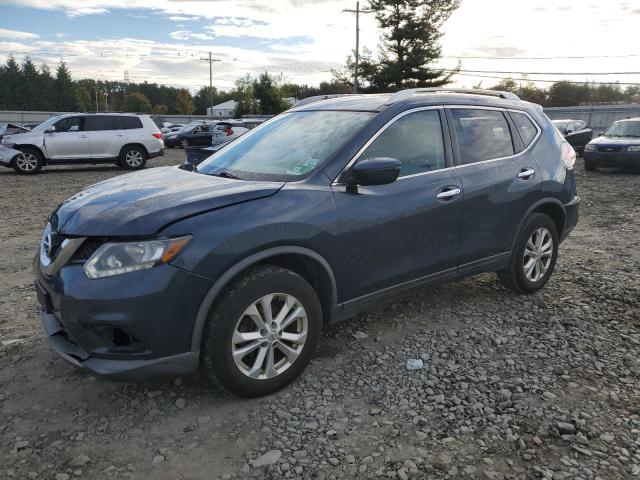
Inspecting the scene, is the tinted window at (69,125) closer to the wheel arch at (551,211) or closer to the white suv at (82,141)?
the white suv at (82,141)

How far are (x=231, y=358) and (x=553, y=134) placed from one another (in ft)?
12.2

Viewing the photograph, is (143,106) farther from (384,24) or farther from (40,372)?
(40,372)

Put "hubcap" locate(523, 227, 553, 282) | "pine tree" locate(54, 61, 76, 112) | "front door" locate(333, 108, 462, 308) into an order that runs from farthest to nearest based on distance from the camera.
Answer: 1. "pine tree" locate(54, 61, 76, 112)
2. "hubcap" locate(523, 227, 553, 282)
3. "front door" locate(333, 108, 462, 308)

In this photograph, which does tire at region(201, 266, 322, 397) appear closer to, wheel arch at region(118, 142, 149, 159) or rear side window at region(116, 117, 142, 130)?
wheel arch at region(118, 142, 149, 159)

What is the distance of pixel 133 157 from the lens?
16250 millimetres

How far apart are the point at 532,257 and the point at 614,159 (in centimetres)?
1150

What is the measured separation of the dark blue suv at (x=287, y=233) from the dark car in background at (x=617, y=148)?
1128 cm

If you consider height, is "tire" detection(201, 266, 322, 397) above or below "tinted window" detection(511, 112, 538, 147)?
below

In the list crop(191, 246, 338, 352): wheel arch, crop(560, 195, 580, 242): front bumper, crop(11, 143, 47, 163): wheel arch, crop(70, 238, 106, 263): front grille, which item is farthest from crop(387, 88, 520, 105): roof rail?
crop(11, 143, 47, 163): wheel arch

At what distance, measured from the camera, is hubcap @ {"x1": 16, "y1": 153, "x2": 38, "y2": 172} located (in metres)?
15.0

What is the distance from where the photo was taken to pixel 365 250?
3.42 metres

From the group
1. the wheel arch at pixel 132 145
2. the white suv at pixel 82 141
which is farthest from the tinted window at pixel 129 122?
the wheel arch at pixel 132 145

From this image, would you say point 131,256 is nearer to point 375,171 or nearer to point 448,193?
point 375,171

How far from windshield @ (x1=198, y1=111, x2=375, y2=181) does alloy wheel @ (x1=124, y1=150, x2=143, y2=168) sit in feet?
42.5
